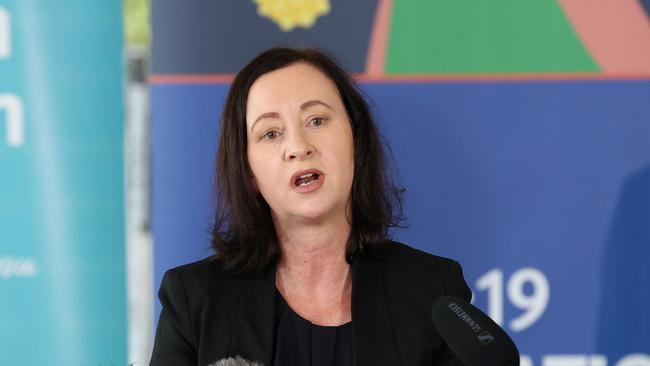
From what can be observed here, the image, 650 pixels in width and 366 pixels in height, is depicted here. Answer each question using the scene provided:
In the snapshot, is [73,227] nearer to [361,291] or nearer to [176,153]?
[176,153]

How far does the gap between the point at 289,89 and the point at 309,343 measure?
1.57 feet

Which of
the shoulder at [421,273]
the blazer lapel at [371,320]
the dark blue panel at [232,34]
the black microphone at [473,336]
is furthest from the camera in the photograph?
the dark blue panel at [232,34]

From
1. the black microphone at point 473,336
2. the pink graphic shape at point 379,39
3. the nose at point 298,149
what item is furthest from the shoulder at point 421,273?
the pink graphic shape at point 379,39

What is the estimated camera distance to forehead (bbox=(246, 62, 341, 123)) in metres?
1.55

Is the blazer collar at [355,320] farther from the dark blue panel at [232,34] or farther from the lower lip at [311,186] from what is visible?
the dark blue panel at [232,34]

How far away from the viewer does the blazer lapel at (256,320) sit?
146 cm

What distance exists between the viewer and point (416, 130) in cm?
213

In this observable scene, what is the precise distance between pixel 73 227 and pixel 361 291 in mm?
931

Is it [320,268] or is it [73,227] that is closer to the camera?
[320,268]

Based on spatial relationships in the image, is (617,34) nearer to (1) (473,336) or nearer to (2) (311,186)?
(2) (311,186)

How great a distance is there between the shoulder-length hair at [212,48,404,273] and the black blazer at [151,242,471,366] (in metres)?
0.04

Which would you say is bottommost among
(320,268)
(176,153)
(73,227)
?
(320,268)

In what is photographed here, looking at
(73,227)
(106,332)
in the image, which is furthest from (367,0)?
(106,332)

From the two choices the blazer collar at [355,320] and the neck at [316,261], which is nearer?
the blazer collar at [355,320]
